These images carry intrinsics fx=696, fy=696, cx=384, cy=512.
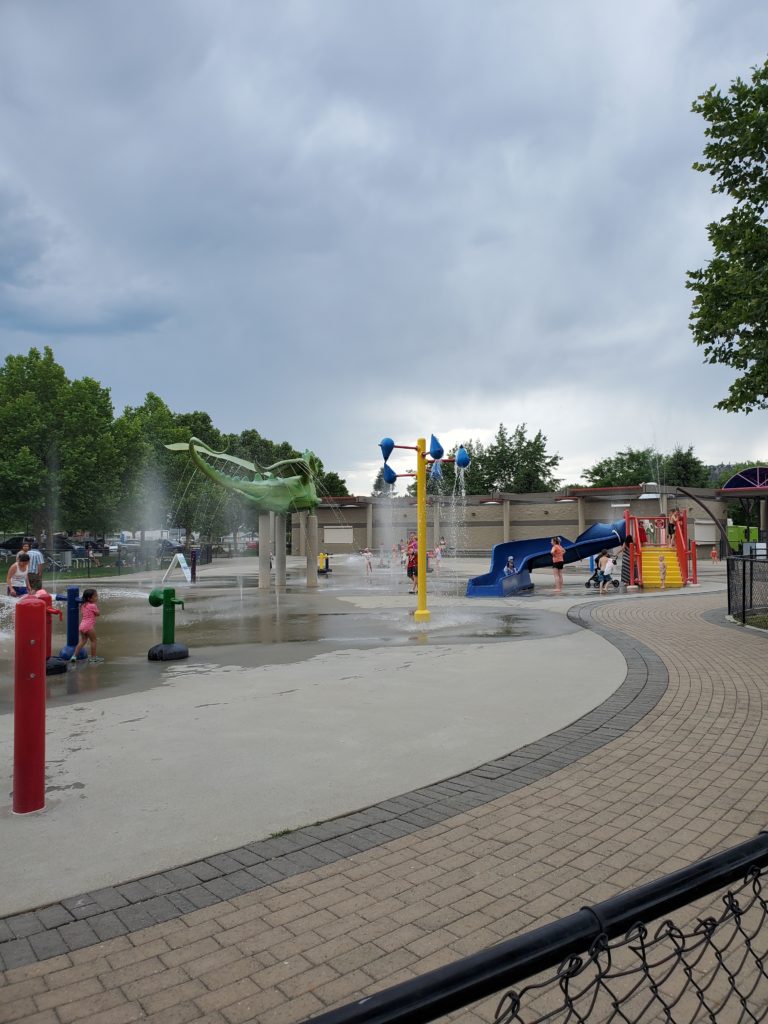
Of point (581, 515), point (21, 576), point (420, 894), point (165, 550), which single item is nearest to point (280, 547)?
point (21, 576)

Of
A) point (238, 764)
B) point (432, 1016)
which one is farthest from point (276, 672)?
point (432, 1016)

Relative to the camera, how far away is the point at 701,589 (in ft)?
71.2

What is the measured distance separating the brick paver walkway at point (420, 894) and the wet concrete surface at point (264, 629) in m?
4.86

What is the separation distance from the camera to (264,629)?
13023 millimetres

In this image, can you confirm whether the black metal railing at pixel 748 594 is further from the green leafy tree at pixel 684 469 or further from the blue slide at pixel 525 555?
the green leafy tree at pixel 684 469

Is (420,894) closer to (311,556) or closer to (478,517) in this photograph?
(311,556)

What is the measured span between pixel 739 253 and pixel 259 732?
1253 centimetres

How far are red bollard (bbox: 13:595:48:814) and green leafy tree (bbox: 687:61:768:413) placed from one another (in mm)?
12123

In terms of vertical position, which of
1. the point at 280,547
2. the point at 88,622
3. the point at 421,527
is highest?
the point at 421,527

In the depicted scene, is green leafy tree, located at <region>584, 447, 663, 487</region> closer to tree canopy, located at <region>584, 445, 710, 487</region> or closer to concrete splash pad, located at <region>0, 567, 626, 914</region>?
tree canopy, located at <region>584, 445, 710, 487</region>

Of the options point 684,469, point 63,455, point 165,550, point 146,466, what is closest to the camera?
point 63,455

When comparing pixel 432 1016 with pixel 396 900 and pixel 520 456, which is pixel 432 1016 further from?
pixel 520 456

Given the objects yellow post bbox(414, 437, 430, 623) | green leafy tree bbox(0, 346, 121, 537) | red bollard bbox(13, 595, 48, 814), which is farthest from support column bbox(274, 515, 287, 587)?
red bollard bbox(13, 595, 48, 814)

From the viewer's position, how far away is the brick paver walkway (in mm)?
2689
